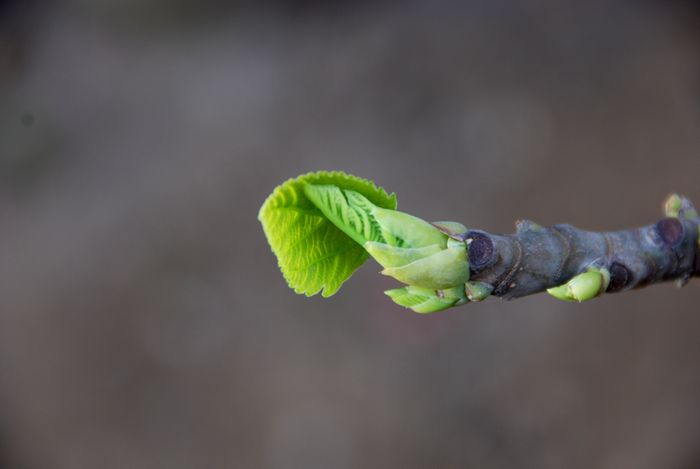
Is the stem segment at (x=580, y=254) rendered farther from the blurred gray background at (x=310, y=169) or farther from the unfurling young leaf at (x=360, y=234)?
the blurred gray background at (x=310, y=169)

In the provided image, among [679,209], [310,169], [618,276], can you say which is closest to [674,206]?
[679,209]

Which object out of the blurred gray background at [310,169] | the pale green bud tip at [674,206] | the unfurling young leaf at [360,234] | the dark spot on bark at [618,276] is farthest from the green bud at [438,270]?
the blurred gray background at [310,169]

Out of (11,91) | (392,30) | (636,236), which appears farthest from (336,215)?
(11,91)

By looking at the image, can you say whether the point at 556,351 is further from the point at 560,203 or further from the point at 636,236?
the point at 636,236

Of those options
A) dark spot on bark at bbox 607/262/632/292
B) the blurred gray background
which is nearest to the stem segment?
dark spot on bark at bbox 607/262/632/292

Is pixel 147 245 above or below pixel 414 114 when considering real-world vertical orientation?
below

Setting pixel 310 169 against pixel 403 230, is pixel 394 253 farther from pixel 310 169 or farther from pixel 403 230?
pixel 310 169

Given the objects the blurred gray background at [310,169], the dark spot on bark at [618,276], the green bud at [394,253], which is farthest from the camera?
the blurred gray background at [310,169]
